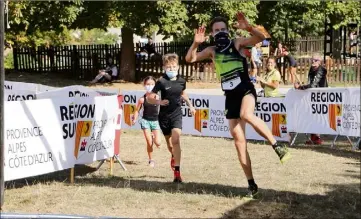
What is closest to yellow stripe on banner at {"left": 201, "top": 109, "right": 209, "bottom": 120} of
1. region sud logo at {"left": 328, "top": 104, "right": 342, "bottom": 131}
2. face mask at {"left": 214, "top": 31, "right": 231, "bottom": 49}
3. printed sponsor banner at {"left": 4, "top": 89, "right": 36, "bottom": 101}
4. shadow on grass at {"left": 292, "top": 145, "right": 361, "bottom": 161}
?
shadow on grass at {"left": 292, "top": 145, "right": 361, "bottom": 161}

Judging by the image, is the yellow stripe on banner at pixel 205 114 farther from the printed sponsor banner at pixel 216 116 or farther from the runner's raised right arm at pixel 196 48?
the runner's raised right arm at pixel 196 48

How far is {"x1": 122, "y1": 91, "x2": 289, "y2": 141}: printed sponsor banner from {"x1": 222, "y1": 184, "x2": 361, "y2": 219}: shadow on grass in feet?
19.6

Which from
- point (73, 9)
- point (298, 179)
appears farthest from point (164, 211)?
point (73, 9)

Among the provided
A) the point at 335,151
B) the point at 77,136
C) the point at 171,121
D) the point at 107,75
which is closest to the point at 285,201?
the point at 171,121

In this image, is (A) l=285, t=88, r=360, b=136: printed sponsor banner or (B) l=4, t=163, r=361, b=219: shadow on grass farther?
(A) l=285, t=88, r=360, b=136: printed sponsor banner

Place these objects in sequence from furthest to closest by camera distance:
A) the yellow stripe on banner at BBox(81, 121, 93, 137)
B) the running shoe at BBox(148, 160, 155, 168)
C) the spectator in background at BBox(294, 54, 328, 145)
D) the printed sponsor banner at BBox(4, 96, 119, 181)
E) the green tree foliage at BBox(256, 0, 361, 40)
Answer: the green tree foliage at BBox(256, 0, 361, 40) → the spectator in background at BBox(294, 54, 328, 145) → the running shoe at BBox(148, 160, 155, 168) → the yellow stripe on banner at BBox(81, 121, 93, 137) → the printed sponsor banner at BBox(4, 96, 119, 181)

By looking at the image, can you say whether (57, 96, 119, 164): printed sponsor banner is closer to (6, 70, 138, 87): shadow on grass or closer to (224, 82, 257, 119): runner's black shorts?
(224, 82, 257, 119): runner's black shorts

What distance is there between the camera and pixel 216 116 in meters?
14.0

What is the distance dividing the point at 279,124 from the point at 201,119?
2.01m

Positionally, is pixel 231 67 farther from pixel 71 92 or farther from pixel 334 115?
pixel 334 115

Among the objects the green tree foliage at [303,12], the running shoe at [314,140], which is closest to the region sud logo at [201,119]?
the running shoe at [314,140]

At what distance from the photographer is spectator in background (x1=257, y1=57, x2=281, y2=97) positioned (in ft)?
42.3

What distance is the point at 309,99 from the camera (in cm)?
1258

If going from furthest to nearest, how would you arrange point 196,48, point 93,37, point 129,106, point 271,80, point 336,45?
point 93,37
point 336,45
point 129,106
point 271,80
point 196,48
